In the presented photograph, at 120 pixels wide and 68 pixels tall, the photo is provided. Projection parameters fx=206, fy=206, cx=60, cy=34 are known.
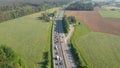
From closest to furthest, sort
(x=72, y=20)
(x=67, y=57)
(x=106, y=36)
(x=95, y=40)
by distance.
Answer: (x=67, y=57), (x=95, y=40), (x=106, y=36), (x=72, y=20)

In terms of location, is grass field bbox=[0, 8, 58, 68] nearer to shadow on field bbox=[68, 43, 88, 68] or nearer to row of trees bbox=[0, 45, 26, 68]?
row of trees bbox=[0, 45, 26, 68]

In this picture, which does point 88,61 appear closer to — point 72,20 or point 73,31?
point 73,31

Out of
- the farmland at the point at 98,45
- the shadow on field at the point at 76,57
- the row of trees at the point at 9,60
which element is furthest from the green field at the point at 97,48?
the row of trees at the point at 9,60

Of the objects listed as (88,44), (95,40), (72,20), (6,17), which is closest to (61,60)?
(88,44)

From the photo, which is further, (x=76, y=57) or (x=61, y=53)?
(x=61, y=53)

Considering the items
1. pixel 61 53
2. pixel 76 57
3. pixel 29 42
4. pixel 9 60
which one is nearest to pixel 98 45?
pixel 61 53

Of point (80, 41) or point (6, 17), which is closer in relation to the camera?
A: point (80, 41)

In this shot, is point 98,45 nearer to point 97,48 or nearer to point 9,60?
point 97,48

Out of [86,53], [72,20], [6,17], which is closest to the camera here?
[86,53]
